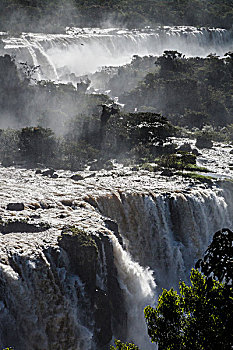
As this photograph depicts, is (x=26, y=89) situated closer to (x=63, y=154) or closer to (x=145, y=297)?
(x=63, y=154)

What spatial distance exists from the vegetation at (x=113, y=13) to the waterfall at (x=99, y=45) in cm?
507

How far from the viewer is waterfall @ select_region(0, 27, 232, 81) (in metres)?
69.7

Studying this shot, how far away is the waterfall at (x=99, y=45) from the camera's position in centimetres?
6969

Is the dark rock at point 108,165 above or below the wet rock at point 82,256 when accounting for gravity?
above

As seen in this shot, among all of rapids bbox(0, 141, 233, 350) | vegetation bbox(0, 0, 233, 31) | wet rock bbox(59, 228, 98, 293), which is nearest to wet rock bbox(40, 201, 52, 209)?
rapids bbox(0, 141, 233, 350)

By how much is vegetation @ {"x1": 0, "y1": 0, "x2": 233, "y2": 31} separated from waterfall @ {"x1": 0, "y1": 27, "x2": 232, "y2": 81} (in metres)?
5.07

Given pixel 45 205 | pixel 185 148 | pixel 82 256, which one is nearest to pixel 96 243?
pixel 82 256

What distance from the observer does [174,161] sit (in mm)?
38969

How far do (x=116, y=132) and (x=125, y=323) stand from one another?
23.6 m

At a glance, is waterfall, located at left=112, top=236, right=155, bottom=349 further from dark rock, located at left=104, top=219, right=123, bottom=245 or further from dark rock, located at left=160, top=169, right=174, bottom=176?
dark rock, located at left=160, top=169, right=174, bottom=176

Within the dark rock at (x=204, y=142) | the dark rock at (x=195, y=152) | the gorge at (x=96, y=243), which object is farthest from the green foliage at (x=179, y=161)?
the dark rock at (x=204, y=142)

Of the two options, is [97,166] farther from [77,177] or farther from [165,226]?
[165,226]

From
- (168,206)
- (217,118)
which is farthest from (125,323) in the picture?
(217,118)

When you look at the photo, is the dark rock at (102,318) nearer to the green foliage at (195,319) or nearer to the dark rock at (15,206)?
the dark rock at (15,206)
